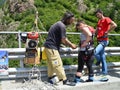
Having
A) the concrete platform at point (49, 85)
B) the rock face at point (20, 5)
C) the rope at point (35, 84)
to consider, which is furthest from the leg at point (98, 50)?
the rock face at point (20, 5)

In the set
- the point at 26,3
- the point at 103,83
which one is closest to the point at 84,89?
the point at 103,83

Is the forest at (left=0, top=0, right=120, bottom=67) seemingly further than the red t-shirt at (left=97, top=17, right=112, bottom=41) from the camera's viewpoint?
Yes

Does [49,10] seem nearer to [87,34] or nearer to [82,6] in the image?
[82,6]

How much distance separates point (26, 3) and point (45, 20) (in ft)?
19.0

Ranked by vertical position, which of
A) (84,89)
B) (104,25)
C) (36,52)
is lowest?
(84,89)

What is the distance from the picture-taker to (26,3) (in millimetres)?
40781

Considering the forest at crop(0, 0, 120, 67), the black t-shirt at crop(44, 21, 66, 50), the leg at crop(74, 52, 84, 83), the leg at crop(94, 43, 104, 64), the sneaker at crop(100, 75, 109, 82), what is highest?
the forest at crop(0, 0, 120, 67)

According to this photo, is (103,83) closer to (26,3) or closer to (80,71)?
(80,71)

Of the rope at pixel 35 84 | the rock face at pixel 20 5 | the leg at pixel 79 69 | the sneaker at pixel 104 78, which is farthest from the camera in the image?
the rock face at pixel 20 5

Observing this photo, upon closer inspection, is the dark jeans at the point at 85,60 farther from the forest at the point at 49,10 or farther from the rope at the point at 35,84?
the forest at the point at 49,10

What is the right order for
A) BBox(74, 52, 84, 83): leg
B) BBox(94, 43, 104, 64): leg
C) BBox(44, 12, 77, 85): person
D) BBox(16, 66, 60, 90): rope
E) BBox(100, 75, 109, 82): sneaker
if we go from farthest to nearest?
BBox(94, 43, 104, 64): leg, BBox(100, 75, 109, 82): sneaker, BBox(74, 52, 84, 83): leg, BBox(44, 12, 77, 85): person, BBox(16, 66, 60, 90): rope

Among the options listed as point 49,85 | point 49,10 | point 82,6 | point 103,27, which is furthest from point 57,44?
point 82,6

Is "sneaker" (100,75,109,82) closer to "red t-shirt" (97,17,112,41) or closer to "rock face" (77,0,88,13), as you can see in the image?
"red t-shirt" (97,17,112,41)

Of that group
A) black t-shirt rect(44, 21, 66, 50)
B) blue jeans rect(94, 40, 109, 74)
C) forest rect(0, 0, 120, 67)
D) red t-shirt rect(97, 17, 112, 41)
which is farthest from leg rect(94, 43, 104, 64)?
forest rect(0, 0, 120, 67)
